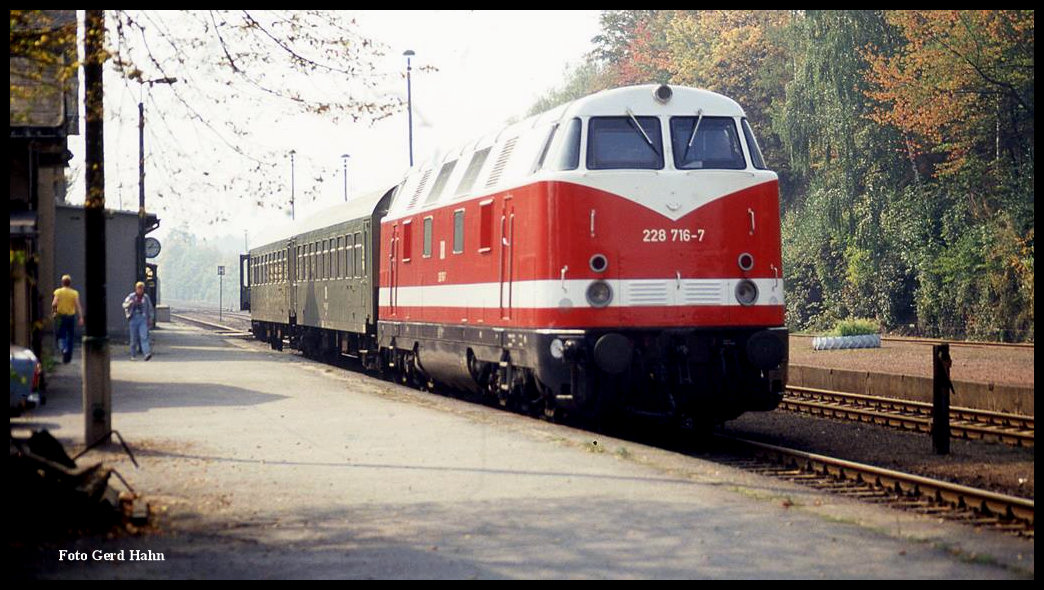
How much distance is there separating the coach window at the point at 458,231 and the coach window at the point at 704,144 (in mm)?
3818

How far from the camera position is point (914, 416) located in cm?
1742

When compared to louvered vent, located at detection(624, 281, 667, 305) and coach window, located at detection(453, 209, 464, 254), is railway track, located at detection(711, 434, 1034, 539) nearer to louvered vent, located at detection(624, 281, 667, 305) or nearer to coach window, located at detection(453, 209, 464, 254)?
louvered vent, located at detection(624, 281, 667, 305)

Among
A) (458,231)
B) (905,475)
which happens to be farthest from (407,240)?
(905,475)

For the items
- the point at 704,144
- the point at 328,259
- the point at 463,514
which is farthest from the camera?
the point at 328,259

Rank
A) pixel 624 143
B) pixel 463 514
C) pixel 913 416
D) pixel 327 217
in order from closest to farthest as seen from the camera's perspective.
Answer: pixel 463 514 → pixel 624 143 → pixel 913 416 → pixel 327 217

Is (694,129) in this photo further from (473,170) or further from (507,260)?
(473,170)

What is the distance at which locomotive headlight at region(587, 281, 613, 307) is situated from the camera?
13.7m

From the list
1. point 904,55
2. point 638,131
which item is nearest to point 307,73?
point 638,131

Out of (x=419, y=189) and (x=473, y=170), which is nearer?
(x=473, y=170)

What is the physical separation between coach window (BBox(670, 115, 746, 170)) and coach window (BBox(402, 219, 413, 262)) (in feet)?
21.4

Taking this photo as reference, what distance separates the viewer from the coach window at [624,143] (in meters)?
14.1

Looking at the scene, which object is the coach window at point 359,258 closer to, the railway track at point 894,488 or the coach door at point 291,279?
the coach door at point 291,279

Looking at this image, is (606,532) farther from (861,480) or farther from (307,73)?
(307,73)

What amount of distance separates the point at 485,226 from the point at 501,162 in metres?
0.84
